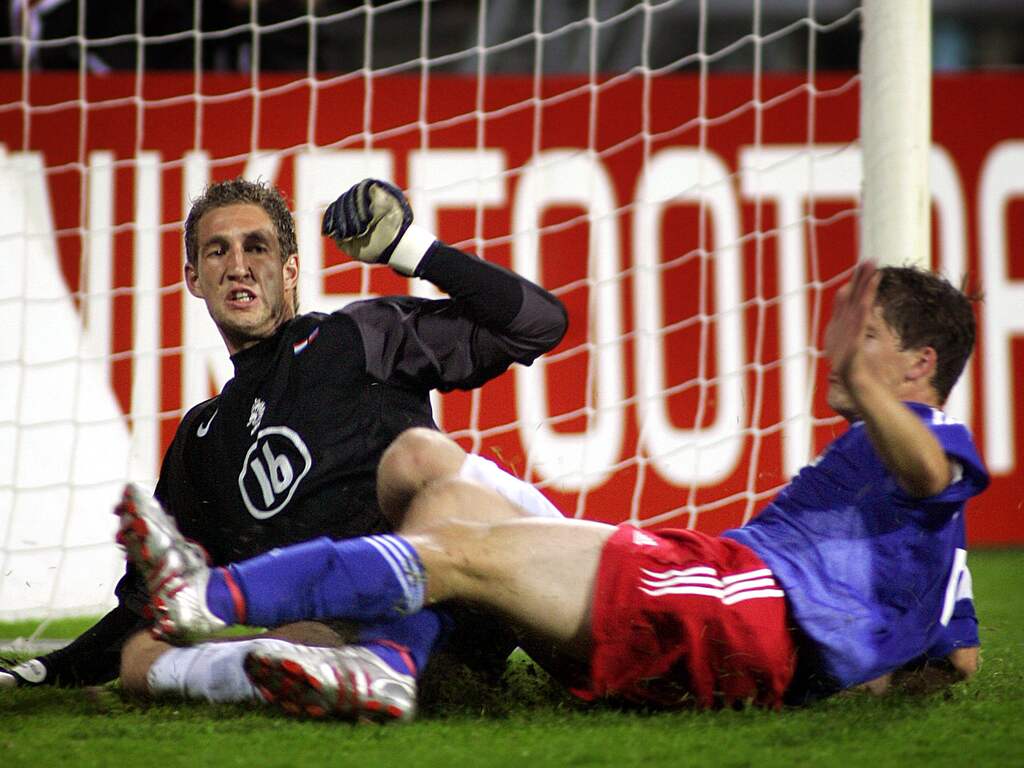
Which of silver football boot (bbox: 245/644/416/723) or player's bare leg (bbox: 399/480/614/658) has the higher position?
player's bare leg (bbox: 399/480/614/658)

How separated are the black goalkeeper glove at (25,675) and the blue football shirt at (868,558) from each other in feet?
3.81

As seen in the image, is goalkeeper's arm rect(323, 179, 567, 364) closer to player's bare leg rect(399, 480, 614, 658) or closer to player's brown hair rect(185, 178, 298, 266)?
player's brown hair rect(185, 178, 298, 266)

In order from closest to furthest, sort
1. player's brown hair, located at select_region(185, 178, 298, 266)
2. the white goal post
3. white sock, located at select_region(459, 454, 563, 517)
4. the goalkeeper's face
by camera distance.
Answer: white sock, located at select_region(459, 454, 563, 517)
the goalkeeper's face
player's brown hair, located at select_region(185, 178, 298, 266)
the white goal post

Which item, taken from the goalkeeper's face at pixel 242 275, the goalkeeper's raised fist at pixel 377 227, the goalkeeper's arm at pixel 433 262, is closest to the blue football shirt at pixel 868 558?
the goalkeeper's arm at pixel 433 262

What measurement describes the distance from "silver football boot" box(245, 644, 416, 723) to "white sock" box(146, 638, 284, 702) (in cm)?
12

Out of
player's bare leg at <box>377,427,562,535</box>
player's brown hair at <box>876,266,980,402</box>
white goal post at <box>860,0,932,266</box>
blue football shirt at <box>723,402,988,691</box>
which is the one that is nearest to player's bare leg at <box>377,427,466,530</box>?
player's bare leg at <box>377,427,562,535</box>

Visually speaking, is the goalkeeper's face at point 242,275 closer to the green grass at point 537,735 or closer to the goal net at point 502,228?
the green grass at point 537,735

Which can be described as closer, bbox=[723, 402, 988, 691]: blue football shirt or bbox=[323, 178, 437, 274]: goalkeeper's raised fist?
bbox=[723, 402, 988, 691]: blue football shirt

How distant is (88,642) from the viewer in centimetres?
221

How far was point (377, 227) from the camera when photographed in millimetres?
2135

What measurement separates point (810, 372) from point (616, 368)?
60 centimetres

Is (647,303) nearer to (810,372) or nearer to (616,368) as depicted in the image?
(616,368)

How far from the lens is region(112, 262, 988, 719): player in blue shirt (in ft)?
5.45

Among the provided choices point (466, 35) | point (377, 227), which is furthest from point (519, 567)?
point (466, 35)
